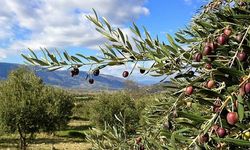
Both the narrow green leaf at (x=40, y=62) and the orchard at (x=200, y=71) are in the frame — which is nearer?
the orchard at (x=200, y=71)

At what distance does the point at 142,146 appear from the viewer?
2408 mm

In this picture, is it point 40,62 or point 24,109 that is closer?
point 40,62

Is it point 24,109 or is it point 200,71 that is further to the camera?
point 24,109

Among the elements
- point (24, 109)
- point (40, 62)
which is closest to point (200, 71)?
point (40, 62)

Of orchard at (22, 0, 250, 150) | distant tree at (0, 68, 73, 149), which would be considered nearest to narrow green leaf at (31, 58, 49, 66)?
orchard at (22, 0, 250, 150)

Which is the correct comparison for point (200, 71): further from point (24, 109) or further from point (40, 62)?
point (24, 109)

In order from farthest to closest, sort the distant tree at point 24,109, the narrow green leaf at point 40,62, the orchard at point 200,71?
the distant tree at point 24,109 → the narrow green leaf at point 40,62 → the orchard at point 200,71

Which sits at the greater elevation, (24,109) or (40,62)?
(40,62)

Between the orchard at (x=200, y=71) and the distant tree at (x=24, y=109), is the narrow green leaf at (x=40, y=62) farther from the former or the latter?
the distant tree at (x=24, y=109)

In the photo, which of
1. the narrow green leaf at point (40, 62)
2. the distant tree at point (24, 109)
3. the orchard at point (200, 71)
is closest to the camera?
the orchard at point (200, 71)

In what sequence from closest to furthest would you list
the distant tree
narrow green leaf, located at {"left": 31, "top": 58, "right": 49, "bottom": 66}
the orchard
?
the orchard
narrow green leaf, located at {"left": 31, "top": 58, "right": 49, "bottom": 66}
the distant tree

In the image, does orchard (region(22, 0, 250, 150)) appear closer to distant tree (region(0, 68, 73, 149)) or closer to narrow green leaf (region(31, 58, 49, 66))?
narrow green leaf (region(31, 58, 49, 66))

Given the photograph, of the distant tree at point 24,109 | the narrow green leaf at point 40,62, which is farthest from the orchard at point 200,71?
the distant tree at point 24,109

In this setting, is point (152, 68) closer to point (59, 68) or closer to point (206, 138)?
point (59, 68)
